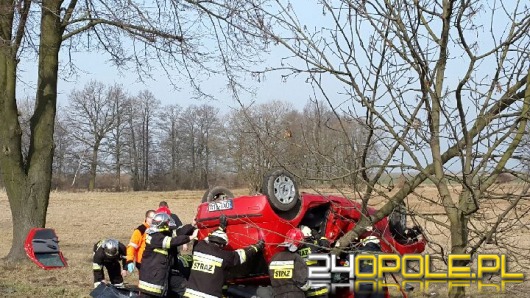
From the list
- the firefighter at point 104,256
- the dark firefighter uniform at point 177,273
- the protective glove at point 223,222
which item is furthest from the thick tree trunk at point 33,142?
the protective glove at point 223,222

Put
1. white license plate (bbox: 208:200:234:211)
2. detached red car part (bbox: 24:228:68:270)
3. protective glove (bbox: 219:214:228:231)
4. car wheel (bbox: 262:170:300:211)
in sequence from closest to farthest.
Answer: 1. car wheel (bbox: 262:170:300:211)
2. protective glove (bbox: 219:214:228:231)
3. white license plate (bbox: 208:200:234:211)
4. detached red car part (bbox: 24:228:68:270)

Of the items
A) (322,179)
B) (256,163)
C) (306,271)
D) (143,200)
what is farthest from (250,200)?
(143,200)

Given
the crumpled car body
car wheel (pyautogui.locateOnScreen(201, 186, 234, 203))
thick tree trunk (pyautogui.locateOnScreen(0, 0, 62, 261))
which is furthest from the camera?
thick tree trunk (pyautogui.locateOnScreen(0, 0, 62, 261))

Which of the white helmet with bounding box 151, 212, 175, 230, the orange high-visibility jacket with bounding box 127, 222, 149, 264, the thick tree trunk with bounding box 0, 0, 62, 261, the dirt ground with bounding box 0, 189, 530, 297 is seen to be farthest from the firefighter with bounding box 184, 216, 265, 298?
the thick tree trunk with bounding box 0, 0, 62, 261

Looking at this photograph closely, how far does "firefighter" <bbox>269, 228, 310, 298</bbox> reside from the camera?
8.30 metres

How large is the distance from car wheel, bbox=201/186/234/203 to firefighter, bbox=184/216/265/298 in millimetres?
1653

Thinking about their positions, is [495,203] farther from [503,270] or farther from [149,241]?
[149,241]

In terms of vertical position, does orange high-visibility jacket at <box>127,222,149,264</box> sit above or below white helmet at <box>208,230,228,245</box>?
below

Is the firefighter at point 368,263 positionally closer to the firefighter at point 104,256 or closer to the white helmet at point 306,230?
the white helmet at point 306,230

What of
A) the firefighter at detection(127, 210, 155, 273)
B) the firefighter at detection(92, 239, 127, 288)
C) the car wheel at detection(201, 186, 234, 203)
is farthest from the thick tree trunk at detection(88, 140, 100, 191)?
the car wheel at detection(201, 186, 234, 203)

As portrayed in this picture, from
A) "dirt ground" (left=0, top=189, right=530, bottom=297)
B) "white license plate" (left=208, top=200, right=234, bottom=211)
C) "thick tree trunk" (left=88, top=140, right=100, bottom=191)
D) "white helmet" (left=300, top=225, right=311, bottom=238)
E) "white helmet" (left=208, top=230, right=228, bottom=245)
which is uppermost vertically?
"thick tree trunk" (left=88, top=140, right=100, bottom=191)

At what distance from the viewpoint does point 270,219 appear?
859 centimetres

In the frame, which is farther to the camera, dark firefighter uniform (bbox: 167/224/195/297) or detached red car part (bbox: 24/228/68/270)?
detached red car part (bbox: 24/228/68/270)

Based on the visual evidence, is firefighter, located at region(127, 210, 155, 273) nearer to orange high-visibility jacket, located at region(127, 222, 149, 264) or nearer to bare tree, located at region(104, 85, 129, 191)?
orange high-visibility jacket, located at region(127, 222, 149, 264)
